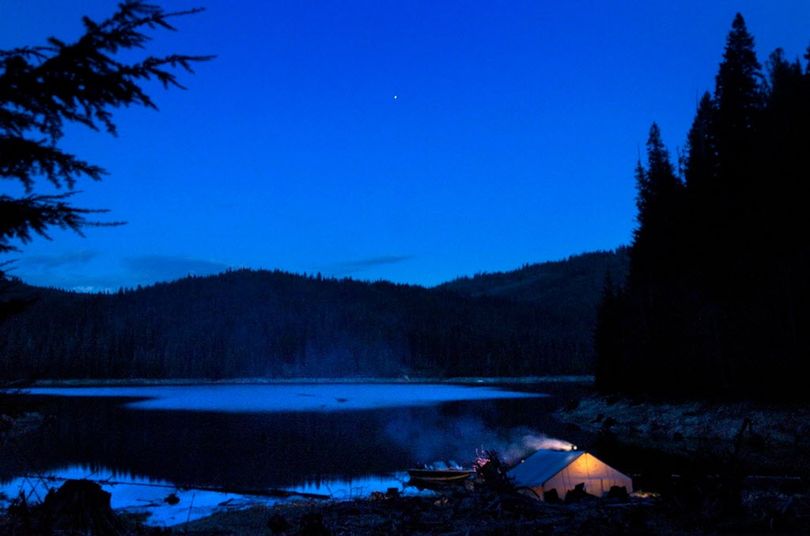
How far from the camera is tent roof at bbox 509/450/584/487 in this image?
26.5 m

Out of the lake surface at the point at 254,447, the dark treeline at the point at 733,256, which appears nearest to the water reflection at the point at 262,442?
the lake surface at the point at 254,447

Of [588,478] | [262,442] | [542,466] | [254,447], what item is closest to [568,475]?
[588,478]

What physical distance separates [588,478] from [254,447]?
39.4 metres

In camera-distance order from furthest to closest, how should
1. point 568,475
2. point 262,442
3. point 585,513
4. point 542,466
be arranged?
point 262,442 < point 542,466 < point 568,475 < point 585,513

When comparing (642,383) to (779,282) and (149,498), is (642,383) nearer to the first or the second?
(779,282)

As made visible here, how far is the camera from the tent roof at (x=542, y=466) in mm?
26484

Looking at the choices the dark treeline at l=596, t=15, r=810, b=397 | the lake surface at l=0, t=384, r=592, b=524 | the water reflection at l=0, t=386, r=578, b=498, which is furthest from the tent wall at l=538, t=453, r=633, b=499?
the dark treeline at l=596, t=15, r=810, b=397

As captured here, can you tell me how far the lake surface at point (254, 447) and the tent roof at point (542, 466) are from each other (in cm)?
1118

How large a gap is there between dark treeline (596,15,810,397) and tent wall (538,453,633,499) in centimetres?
2444

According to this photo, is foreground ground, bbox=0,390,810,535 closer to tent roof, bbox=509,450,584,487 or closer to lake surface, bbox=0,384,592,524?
tent roof, bbox=509,450,584,487

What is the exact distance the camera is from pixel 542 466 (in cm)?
2797

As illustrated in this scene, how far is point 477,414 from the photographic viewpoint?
297 ft

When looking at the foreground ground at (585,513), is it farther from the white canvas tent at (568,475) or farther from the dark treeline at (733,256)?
the dark treeline at (733,256)

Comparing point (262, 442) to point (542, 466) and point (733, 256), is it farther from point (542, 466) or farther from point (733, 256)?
point (733, 256)
